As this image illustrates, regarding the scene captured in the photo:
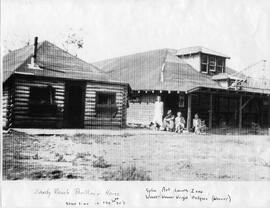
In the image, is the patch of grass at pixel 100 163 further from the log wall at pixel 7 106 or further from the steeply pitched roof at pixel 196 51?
the steeply pitched roof at pixel 196 51

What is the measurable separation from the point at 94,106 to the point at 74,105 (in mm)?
661

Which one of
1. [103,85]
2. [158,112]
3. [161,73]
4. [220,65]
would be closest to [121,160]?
[103,85]

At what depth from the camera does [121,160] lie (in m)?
6.60

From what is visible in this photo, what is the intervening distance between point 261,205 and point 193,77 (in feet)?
30.8

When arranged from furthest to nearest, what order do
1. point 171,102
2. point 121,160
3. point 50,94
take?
point 171,102 < point 50,94 < point 121,160

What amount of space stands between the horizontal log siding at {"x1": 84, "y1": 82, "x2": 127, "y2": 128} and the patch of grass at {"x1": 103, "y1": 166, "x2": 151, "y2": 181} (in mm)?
5701

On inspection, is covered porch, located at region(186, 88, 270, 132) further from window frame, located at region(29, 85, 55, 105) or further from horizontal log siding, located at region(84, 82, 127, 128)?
window frame, located at region(29, 85, 55, 105)

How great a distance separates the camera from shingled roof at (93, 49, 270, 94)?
45.2 feet

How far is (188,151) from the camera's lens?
26.2 ft

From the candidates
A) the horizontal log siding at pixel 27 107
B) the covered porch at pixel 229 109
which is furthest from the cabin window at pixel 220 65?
the horizontal log siding at pixel 27 107

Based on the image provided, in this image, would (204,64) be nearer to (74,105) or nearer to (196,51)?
(196,51)

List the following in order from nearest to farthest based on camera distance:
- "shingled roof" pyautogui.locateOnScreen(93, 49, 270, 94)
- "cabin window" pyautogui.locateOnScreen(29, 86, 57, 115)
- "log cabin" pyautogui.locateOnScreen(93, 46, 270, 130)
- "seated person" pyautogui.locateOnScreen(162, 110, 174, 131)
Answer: "cabin window" pyautogui.locateOnScreen(29, 86, 57, 115) → "seated person" pyautogui.locateOnScreen(162, 110, 174, 131) → "log cabin" pyautogui.locateOnScreen(93, 46, 270, 130) → "shingled roof" pyautogui.locateOnScreen(93, 49, 270, 94)

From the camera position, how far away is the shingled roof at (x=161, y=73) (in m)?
13.8

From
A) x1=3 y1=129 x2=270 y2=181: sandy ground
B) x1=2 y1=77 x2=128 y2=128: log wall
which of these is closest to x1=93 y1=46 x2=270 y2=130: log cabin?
x1=2 y1=77 x2=128 y2=128: log wall
